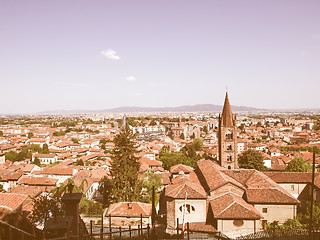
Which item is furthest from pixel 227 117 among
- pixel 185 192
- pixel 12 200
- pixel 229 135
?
pixel 12 200

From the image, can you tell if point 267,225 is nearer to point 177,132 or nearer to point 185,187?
point 185,187

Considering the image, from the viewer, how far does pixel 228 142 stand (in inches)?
1222

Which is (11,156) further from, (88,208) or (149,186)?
(149,186)

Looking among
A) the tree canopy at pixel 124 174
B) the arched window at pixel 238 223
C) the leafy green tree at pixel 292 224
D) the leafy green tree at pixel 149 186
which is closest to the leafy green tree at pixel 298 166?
the leafy green tree at pixel 292 224

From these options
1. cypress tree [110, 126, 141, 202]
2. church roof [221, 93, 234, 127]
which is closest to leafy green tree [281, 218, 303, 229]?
cypress tree [110, 126, 141, 202]

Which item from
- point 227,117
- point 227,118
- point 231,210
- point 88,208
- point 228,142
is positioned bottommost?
point 88,208

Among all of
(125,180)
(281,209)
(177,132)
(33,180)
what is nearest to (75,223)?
(125,180)

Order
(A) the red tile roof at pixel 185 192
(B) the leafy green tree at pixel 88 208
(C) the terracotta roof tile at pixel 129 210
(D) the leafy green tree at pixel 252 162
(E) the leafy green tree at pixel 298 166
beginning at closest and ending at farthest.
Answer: (C) the terracotta roof tile at pixel 129 210
(A) the red tile roof at pixel 185 192
(B) the leafy green tree at pixel 88 208
(E) the leafy green tree at pixel 298 166
(D) the leafy green tree at pixel 252 162

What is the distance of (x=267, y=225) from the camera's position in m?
19.1

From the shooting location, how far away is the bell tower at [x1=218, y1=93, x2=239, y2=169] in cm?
3084

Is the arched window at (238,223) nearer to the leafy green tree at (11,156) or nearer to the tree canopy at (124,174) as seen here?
the tree canopy at (124,174)

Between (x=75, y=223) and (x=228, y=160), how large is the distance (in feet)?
88.3

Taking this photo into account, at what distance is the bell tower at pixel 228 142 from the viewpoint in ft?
101

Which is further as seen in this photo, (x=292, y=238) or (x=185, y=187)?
(x=185, y=187)
